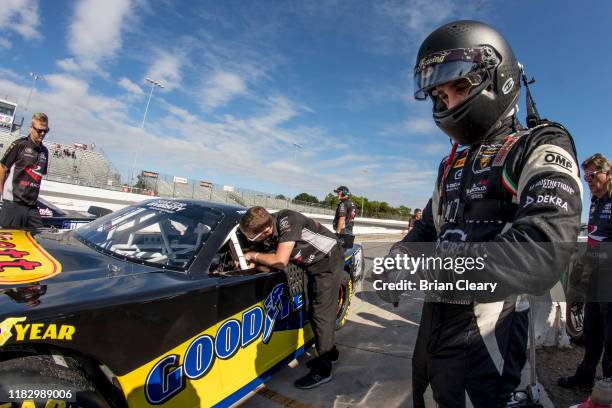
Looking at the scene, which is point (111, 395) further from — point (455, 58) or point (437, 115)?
point (455, 58)

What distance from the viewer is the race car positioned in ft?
4.23

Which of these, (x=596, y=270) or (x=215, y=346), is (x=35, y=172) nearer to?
(x=215, y=346)

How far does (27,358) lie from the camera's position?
1282 millimetres

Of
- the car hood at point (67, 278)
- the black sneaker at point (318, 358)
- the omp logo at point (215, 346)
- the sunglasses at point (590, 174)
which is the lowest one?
the black sneaker at point (318, 358)

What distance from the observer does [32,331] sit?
3.99 feet

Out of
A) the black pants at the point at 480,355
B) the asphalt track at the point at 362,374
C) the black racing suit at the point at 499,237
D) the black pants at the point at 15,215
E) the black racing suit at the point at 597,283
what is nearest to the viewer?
the black racing suit at the point at 499,237

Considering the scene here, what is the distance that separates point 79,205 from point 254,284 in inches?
420

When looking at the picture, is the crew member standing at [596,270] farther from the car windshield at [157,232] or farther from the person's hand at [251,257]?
the car windshield at [157,232]

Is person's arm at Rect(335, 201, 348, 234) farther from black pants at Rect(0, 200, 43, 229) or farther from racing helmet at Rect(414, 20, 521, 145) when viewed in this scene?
racing helmet at Rect(414, 20, 521, 145)

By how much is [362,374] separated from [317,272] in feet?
2.93

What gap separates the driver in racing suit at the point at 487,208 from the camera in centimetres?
86

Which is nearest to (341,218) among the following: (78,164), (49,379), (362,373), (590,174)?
(362,373)

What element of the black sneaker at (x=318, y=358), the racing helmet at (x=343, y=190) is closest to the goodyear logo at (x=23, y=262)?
the black sneaker at (x=318, y=358)

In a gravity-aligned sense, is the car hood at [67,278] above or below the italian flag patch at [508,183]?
below
